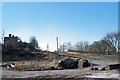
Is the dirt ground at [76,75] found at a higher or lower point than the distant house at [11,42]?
lower

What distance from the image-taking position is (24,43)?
84.9 meters

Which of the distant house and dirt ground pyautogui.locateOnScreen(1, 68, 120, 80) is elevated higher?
the distant house

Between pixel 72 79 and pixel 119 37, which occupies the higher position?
pixel 119 37

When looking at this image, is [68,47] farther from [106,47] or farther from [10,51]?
[10,51]

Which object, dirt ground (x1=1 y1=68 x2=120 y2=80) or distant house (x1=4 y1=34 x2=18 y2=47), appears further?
distant house (x1=4 y1=34 x2=18 y2=47)

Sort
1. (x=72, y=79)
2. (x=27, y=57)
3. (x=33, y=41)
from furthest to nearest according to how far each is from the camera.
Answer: (x=33, y=41) → (x=27, y=57) → (x=72, y=79)

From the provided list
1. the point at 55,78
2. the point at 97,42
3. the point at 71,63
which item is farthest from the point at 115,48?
the point at 55,78

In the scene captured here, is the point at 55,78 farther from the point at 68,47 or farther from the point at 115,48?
the point at 68,47

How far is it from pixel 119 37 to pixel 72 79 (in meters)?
56.5

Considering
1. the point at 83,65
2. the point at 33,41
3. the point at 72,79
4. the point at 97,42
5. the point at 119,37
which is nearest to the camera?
the point at 72,79

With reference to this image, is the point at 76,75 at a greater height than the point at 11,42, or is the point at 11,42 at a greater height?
the point at 11,42

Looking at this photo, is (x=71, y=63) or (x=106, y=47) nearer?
(x=71, y=63)

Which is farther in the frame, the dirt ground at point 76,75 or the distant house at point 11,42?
the distant house at point 11,42

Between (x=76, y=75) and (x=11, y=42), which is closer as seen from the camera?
(x=76, y=75)
